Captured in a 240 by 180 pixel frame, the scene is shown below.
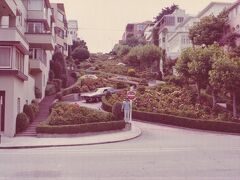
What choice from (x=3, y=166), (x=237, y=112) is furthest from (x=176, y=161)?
(x=237, y=112)

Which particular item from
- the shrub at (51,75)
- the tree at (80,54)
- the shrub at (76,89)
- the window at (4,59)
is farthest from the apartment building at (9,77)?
the tree at (80,54)

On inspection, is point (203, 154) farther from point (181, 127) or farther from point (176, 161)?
point (181, 127)

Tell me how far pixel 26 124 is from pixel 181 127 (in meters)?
12.1

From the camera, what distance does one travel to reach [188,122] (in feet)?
123

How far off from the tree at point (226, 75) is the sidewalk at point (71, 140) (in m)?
11.2

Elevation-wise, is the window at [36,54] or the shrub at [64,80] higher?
the window at [36,54]

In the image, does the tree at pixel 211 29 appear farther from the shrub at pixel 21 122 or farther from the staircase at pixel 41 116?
the shrub at pixel 21 122

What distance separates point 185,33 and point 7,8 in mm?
46876

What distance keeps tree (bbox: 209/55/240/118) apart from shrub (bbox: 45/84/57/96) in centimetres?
1922

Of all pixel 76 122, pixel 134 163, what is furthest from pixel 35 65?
pixel 134 163

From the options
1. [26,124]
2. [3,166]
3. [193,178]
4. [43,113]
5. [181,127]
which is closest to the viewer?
[193,178]

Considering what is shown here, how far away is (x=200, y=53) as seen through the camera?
46.6 metres

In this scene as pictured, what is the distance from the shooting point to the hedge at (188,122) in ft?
118

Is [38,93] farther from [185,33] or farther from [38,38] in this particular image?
[185,33]
